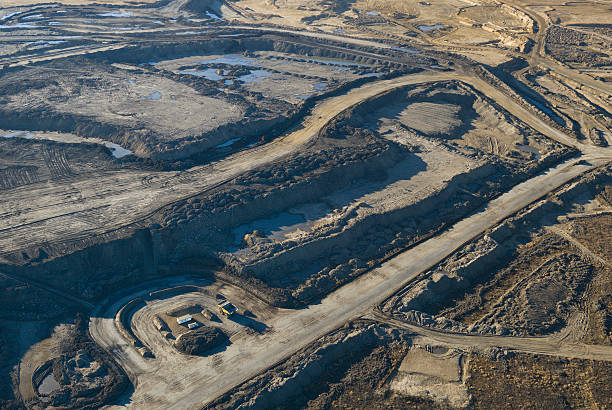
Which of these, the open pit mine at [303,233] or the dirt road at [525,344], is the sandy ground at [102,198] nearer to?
the open pit mine at [303,233]

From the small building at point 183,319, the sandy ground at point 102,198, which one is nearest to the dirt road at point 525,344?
the small building at point 183,319

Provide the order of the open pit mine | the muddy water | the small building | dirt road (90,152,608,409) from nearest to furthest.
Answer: dirt road (90,152,608,409)
the muddy water
the open pit mine
the small building

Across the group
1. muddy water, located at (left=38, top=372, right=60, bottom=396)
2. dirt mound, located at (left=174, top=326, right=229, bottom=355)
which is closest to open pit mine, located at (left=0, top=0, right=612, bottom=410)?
muddy water, located at (left=38, top=372, right=60, bottom=396)

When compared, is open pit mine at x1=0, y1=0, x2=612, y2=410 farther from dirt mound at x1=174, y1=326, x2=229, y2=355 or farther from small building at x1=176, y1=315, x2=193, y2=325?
small building at x1=176, y1=315, x2=193, y2=325

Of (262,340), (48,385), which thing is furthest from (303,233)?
(48,385)

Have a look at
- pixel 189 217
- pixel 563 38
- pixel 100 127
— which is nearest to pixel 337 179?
pixel 189 217

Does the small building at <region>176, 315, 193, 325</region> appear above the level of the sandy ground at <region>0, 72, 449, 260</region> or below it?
below
